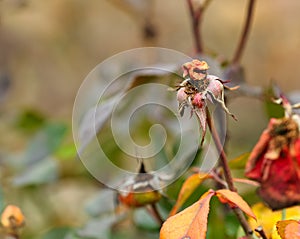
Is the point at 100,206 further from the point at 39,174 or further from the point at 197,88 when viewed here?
the point at 197,88

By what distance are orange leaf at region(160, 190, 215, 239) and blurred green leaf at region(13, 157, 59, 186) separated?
48 cm

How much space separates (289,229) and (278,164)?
5.7 inches

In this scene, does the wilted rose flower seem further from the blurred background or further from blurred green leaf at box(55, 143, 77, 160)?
the blurred background

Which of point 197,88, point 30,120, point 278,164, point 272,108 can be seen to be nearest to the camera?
point 197,88

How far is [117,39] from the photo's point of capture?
2502 mm

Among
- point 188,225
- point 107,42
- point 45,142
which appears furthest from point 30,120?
point 107,42

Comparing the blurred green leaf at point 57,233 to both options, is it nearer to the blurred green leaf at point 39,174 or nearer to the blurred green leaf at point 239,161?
the blurred green leaf at point 39,174

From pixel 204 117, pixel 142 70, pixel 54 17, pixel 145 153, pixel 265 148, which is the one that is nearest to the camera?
pixel 204 117

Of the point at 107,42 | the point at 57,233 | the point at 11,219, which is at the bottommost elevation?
the point at 107,42

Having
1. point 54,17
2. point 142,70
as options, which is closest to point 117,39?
point 54,17

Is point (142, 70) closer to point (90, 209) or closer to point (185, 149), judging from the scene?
point (185, 149)

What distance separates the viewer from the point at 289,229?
51 cm

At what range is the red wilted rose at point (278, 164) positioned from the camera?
2.09 ft

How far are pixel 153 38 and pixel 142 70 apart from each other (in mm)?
466
